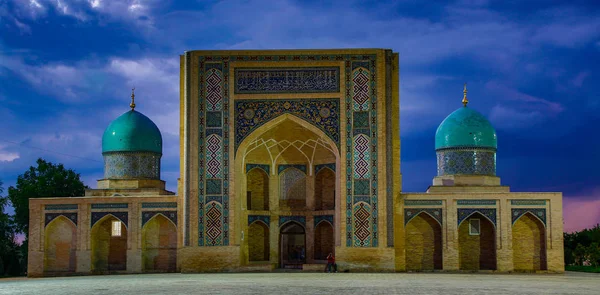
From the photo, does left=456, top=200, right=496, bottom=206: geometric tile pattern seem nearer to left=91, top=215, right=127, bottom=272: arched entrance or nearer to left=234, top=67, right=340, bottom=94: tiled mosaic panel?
left=234, top=67, right=340, bottom=94: tiled mosaic panel

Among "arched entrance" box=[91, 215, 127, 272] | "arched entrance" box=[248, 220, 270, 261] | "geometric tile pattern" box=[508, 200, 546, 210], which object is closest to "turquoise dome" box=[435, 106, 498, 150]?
"geometric tile pattern" box=[508, 200, 546, 210]

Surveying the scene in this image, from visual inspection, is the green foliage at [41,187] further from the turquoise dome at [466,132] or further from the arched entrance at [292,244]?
the turquoise dome at [466,132]

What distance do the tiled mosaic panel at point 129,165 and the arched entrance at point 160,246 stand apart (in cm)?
245

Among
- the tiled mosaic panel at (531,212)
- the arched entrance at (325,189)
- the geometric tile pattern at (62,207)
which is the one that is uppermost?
the arched entrance at (325,189)

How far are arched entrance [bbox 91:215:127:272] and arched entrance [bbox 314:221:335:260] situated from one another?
4.95 metres

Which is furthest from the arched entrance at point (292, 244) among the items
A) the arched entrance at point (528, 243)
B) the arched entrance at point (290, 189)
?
the arched entrance at point (528, 243)

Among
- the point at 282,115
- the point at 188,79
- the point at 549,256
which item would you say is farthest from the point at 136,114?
the point at 549,256

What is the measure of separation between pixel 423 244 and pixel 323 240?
111 inches

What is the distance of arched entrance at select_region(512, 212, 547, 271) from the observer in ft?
65.2

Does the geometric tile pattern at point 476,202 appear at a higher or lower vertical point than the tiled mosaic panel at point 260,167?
lower

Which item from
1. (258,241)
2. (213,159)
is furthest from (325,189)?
(213,159)

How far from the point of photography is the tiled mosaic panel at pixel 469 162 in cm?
2161

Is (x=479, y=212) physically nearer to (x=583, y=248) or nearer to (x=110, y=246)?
(x=583, y=248)

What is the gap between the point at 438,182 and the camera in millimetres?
21688
